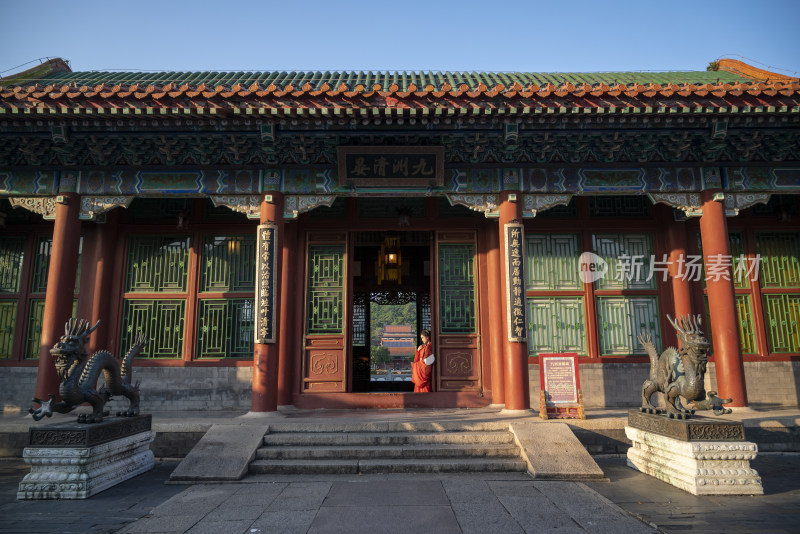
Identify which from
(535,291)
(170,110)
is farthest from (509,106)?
(170,110)

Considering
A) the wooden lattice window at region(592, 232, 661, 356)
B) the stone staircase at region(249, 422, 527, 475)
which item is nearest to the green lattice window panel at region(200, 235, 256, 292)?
the stone staircase at region(249, 422, 527, 475)

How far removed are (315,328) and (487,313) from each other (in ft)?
10.7

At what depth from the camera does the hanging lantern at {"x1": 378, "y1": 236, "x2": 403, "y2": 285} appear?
1184 centimetres

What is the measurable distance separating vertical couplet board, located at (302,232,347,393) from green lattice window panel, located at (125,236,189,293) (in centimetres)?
246

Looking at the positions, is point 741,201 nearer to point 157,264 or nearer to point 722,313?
point 722,313

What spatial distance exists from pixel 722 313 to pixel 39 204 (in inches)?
455

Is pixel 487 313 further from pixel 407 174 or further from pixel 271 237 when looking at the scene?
pixel 271 237

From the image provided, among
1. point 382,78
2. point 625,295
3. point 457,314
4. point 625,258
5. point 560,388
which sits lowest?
point 560,388

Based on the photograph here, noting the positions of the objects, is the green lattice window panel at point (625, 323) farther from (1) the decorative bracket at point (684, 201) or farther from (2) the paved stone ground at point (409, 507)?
(2) the paved stone ground at point (409, 507)

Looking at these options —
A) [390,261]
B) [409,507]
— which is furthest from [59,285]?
[409,507]

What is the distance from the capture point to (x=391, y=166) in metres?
8.56

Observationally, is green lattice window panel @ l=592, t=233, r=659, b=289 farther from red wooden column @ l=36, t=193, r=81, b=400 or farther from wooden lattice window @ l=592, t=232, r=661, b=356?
red wooden column @ l=36, t=193, r=81, b=400

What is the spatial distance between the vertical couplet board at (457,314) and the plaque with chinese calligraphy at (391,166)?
1695 millimetres

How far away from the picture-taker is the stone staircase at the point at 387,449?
611 centimetres
